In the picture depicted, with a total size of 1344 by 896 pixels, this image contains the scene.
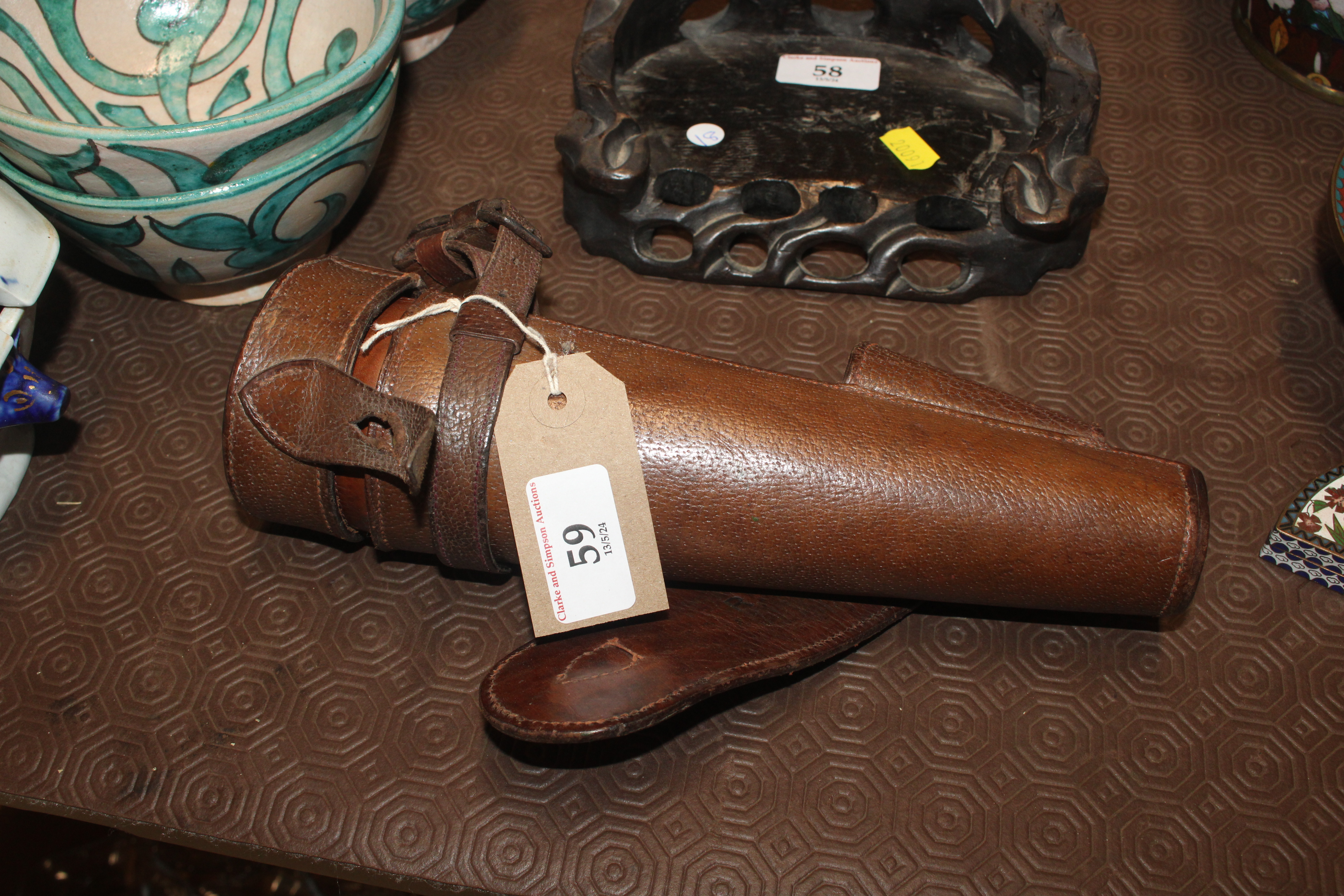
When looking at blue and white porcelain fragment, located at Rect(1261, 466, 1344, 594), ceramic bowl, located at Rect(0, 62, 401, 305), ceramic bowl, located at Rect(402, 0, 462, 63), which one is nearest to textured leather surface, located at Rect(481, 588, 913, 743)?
blue and white porcelain fragment, located at Rect(1261, 466, 1344, 594)

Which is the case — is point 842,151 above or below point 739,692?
above

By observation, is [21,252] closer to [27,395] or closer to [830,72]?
[27,395]

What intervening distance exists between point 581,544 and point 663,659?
0.12 m

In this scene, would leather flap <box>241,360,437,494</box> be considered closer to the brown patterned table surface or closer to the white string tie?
the white string tie

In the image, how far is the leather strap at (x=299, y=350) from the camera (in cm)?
74

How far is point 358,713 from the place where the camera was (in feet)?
2.76

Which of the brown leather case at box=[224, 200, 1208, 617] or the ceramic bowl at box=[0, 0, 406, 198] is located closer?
the brown leather case at box=[224, 200, 1208, 617]

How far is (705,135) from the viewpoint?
116 centimetres

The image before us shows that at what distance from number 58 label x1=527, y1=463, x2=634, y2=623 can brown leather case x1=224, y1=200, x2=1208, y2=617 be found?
0.15 ft

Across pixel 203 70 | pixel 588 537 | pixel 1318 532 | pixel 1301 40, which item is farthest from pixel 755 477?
pixel 1301 40

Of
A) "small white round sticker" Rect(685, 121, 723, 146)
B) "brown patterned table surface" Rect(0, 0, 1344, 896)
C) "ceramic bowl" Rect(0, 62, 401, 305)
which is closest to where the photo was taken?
"brown patterned table surface" Rect(0, 0, 1344, 896)

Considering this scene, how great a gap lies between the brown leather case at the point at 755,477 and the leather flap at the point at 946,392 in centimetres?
3

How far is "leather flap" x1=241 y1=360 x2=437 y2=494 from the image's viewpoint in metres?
0.66

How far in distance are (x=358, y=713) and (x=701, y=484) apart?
37 cm
